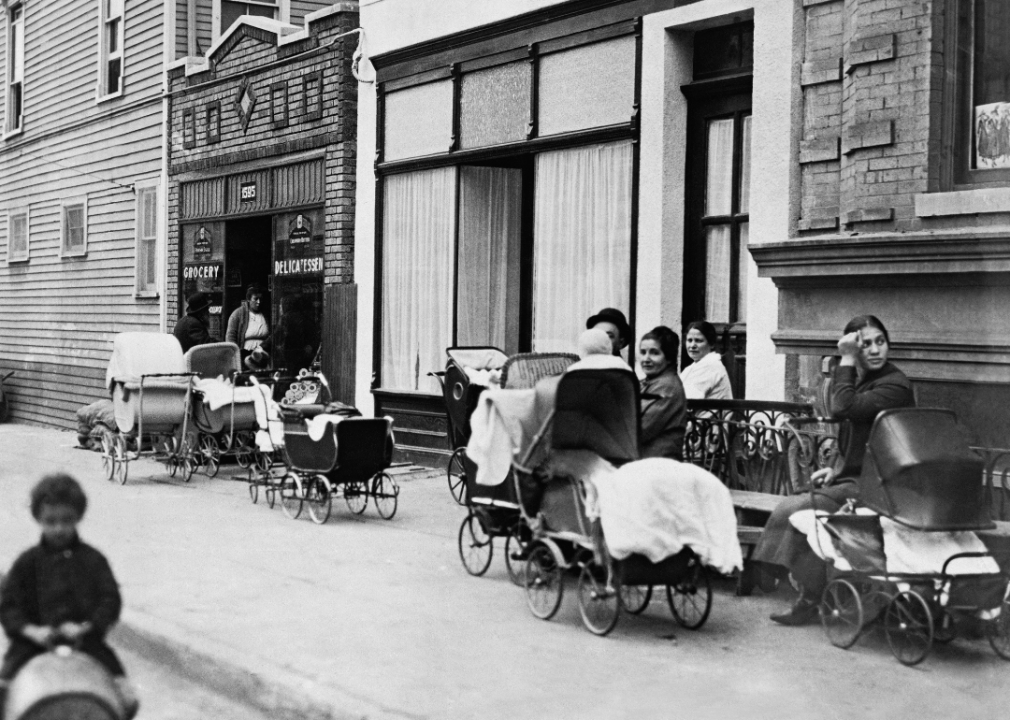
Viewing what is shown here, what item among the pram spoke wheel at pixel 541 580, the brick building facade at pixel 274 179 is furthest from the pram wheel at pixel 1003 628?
the brick building facade at pixel 274 179

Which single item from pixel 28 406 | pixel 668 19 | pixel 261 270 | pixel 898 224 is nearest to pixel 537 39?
pixel 668 19

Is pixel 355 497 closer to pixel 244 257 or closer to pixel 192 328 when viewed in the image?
pixel 192 328

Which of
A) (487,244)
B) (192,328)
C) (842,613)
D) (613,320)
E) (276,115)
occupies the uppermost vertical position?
(276,115)

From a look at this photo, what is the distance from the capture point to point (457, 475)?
43.1ft

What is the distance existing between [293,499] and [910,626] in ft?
22.2

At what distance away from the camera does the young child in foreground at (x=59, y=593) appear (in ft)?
14.6

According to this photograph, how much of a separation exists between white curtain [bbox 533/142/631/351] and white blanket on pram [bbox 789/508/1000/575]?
228 inches

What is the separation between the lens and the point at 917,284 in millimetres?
8836

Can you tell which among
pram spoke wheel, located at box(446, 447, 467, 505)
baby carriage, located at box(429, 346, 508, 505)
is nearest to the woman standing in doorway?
pram spoke wheel, located at box(446, 447, 467, 505)

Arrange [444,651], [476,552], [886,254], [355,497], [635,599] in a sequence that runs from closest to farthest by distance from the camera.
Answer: [444,651]
[635,599]
[886,254]
[476,552]
[355,497]

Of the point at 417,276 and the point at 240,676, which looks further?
the point at 417,276

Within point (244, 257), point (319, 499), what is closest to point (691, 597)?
point (319, 499)

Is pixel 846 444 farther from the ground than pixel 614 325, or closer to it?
closer to it

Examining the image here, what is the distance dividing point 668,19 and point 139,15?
12544mm
